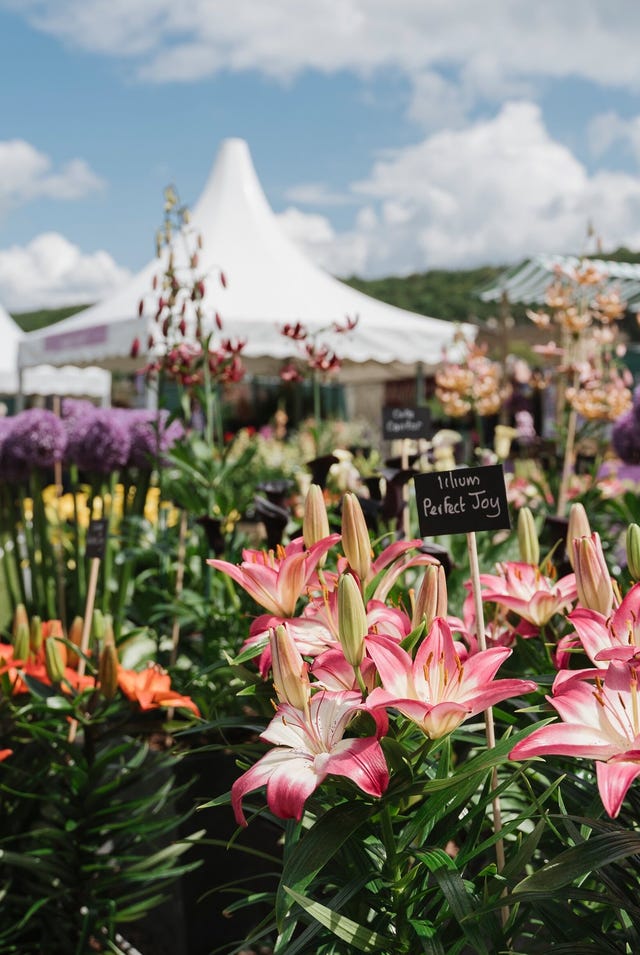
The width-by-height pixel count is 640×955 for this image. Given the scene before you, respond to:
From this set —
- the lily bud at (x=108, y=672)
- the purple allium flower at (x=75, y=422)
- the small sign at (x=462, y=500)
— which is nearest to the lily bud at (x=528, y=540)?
the small sign at (x=462, y=500)

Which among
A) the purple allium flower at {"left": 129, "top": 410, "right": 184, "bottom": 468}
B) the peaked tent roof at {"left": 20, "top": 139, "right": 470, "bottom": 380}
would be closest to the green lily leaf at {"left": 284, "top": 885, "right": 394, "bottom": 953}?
the purple allium flower at {"left": 129, "top": 410, "right": 184, "bottom": 468}

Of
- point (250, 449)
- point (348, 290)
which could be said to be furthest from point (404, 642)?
point (348, 290)

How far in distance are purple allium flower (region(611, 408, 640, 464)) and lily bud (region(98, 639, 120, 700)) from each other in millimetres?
1571

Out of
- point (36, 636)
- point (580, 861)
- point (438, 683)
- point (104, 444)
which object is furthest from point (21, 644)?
point (580, 861)

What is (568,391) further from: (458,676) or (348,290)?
(348,290)

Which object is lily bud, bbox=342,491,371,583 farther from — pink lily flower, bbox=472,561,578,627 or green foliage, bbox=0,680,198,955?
green foliage, bbox=0,680,198,955

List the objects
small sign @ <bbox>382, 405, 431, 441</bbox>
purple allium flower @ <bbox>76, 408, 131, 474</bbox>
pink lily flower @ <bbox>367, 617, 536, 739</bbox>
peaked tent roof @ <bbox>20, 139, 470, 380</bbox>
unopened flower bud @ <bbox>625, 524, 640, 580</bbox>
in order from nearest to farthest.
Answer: pink lily flower @ <bbox>367, 617, 536, 739</bbox> → unopened flower bud @ <bbox>625, 524, 640, 580</bbox> → small sign @ <bbox>382, 405, 431, 441</bbox> → purple allium flower @ <bbox>76, 408, 131, 474</bbox> → peaked tent roof @ <bbox>20, 139, 470, 380</bbox>

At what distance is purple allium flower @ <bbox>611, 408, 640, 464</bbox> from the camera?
8.10ft

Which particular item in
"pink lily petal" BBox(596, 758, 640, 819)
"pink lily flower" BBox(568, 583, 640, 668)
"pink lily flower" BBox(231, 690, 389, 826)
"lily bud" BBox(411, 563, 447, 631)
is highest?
"lily bud" BBox(411, 563, 447, 631)

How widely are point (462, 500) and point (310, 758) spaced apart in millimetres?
377

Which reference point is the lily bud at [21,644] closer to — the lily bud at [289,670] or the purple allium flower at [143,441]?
the purple allium flower at [143,441]

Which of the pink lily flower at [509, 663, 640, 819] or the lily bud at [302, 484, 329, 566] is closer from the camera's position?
the pink lily flower at [509, 663, 640, 819]

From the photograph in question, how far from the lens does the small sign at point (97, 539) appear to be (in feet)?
5.78

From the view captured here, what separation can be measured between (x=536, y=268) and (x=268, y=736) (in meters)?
6.92
